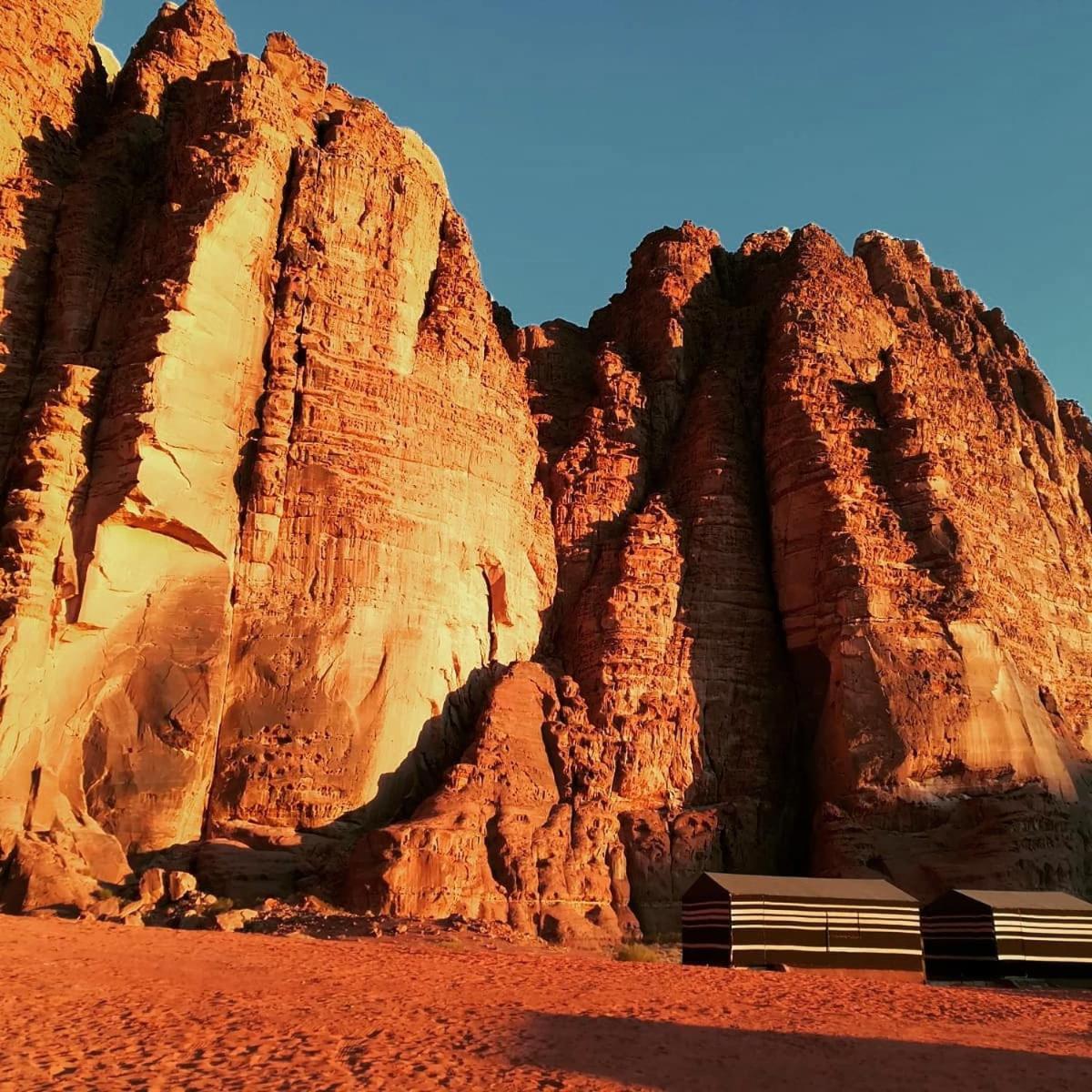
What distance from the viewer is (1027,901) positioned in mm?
19281

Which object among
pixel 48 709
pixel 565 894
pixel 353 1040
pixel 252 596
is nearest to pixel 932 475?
pixel 565 894

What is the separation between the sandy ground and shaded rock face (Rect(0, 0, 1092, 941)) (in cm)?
662

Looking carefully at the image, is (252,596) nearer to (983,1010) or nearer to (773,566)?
(773,566)

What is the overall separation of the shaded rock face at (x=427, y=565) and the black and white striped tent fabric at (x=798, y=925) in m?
5.26

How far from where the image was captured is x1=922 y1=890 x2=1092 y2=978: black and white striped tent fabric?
61.4 ft

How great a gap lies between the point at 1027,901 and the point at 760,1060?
1135 cm

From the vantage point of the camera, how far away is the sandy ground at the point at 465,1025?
8.92 meters

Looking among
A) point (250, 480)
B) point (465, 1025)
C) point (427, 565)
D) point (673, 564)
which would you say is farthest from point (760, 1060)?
point (673, 564)

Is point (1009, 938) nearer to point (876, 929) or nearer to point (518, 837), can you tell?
point (876, 929)

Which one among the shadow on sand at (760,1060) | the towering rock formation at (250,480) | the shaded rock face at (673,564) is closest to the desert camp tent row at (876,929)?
the shadow on sand at (760,1060)

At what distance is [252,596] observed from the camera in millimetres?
24906

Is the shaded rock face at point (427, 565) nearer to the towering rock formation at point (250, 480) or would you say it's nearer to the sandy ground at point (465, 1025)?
the towering rock formation at point (250, 480)

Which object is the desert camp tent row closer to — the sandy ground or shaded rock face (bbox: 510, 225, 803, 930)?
the sandy ground

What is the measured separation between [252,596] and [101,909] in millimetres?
8176
